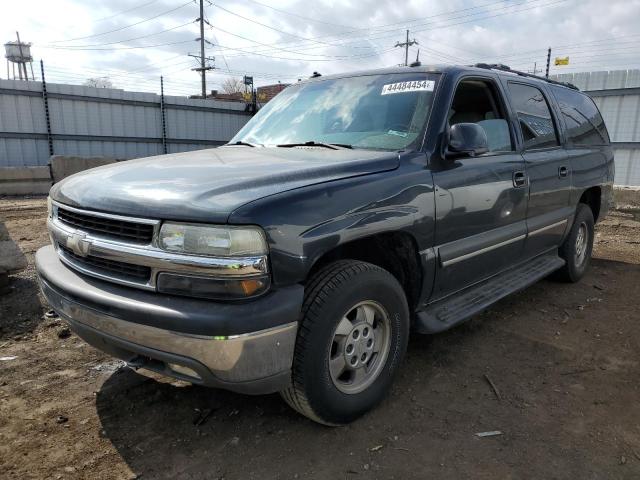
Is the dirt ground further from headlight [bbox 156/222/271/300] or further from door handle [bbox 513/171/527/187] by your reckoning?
door handle [bbox 513/171/527/187]

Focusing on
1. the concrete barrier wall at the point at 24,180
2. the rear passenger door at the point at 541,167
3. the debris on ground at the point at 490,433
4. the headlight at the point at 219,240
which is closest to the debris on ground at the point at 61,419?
the headlight at the point at 219,240

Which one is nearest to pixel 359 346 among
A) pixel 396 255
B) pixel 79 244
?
pixel 396 255

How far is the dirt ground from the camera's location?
92.2 inches

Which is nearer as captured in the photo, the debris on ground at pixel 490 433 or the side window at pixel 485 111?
the debris on ground at pixel 490 433

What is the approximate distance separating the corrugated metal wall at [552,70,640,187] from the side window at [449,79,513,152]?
9.87m

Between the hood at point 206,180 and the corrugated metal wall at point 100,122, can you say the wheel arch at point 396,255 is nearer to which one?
the hood at point 206,180

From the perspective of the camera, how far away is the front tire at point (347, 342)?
7.47ft

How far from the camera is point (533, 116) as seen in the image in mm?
4148

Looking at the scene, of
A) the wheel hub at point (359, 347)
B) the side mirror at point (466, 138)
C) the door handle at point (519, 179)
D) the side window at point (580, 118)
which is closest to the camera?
the wheel hub at point (359, 347)

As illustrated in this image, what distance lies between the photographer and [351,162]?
2.61 meters

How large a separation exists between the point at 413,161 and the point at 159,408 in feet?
6.59

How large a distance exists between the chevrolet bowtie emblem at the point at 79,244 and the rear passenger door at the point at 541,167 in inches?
121

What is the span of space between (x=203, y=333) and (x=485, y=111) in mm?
2772

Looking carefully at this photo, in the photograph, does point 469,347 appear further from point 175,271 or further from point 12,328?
point 12,328
